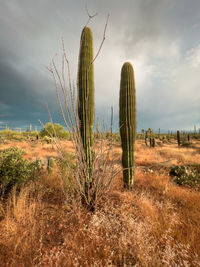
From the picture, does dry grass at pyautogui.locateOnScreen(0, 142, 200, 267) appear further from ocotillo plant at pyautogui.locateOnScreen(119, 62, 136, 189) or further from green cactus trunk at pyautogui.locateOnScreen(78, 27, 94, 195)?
ocotillo plant at pyautogui.locateOnScreen(119, 62, 136, 189)

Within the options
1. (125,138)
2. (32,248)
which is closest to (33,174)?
(32,248)

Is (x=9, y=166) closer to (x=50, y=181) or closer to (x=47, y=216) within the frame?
(x=50, y=181)

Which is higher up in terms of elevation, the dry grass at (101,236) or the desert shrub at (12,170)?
the desert shrub at (12,170)

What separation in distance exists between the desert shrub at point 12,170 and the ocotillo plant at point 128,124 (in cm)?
271

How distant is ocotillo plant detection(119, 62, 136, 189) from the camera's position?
3.66m

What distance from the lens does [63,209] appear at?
8.09ft

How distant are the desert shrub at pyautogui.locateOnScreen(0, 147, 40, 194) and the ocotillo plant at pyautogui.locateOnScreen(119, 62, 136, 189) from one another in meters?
2.71

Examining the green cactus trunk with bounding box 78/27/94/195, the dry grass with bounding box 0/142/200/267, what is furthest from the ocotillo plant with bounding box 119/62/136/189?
the green cactus trunk with bounding box 78/27/94/195

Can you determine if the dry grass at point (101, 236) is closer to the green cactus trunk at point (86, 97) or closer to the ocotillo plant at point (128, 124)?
the green cactus trunk at point (86, 97)

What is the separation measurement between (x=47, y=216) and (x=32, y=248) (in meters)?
0.58

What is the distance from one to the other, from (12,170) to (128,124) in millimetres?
3329

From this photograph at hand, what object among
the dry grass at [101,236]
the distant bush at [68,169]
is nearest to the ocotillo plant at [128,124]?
the dry grass at [101,236]

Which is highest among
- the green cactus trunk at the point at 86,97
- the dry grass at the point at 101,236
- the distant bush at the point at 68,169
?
the green cactus trunk at the point at 86,97

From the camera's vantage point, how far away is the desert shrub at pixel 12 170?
9.34 feet
